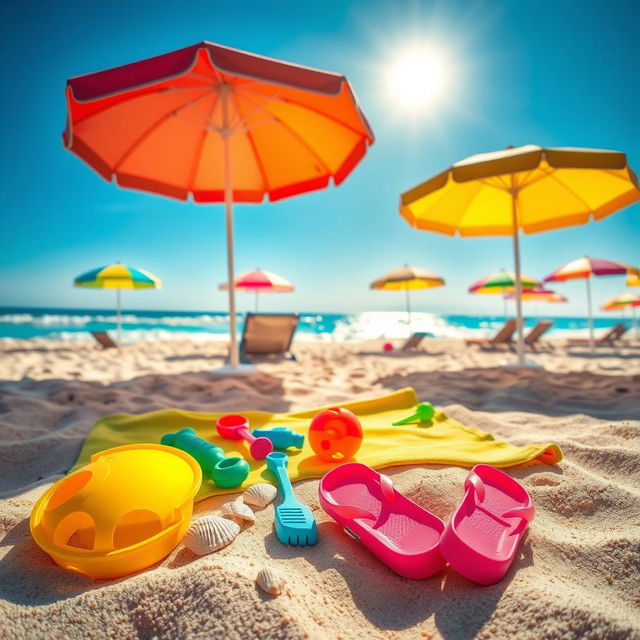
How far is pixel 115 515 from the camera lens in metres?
0.80

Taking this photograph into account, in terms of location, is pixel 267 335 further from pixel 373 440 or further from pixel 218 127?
pixel 373 440

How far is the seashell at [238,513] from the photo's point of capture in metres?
1.00

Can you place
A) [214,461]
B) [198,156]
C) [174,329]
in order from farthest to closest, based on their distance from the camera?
[174,329], [198,156], [214,461]

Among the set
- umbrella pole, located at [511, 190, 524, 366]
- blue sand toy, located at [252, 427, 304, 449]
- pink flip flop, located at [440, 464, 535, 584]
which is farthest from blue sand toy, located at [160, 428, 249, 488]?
umbrella pole, located at [511, 190, 524, 366]

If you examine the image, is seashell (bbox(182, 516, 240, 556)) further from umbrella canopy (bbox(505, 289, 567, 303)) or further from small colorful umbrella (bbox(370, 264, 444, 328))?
umbrella canopy (bbox(505, 289, 567, 303))

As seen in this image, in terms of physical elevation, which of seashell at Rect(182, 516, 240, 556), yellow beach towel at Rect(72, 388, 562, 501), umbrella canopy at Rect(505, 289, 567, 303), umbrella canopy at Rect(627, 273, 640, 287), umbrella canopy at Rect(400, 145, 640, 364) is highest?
umbrella canopy at Rect(400, 145, 640, 364)

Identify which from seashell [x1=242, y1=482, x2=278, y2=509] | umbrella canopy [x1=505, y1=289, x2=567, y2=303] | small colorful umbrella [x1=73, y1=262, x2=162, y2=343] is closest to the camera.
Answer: seashell [x1=242, y1=482, x2=278, y2=509]

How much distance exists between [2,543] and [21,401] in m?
1.72

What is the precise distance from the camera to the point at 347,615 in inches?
27.6

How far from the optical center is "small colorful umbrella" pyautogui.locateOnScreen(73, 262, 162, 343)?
23.3ft

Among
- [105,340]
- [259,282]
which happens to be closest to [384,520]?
[259,282]

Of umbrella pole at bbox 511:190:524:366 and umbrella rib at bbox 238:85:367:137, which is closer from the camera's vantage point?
umbrella rib at bbox 238:85:367:137

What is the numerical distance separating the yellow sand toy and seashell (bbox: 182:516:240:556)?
0.04 meters

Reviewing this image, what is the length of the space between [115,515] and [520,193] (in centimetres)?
584
